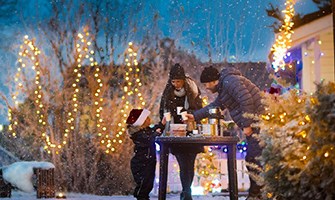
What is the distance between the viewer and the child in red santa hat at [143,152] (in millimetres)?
7207

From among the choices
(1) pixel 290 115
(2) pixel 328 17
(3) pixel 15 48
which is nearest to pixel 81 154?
(3) pixel 15 48

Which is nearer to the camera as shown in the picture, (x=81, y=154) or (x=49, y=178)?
(x=49, y=178)

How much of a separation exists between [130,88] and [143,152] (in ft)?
7.61

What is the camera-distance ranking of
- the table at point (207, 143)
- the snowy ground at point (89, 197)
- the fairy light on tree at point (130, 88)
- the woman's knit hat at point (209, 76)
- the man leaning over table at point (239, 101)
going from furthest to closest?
the fairy light on tree at point (130, 88) → the snowy ground at point (89, 197) → the woman's knit hat at point (209, 76) → the man leaning over table at point (239, 101) → the table at point (207, 143)

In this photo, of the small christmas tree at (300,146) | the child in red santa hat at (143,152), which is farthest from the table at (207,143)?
the small christmas tree at (300,146)

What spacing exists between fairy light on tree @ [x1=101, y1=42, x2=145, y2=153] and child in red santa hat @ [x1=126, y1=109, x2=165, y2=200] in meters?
1.66

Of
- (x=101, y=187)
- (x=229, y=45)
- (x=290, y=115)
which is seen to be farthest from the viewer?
(x=229, y=45)

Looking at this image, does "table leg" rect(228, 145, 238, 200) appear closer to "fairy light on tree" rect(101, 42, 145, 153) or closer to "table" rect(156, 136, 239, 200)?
"table" rect(156, 136, 239, 200)

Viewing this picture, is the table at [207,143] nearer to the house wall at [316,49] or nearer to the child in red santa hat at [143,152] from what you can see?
the child in red santa hat at [143,152]

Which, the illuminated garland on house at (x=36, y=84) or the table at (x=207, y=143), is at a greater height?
the illuminated garland on house at (x=36, y=84)

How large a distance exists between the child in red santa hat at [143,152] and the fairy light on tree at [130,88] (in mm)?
1656

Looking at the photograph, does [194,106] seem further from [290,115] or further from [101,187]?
[290,115]

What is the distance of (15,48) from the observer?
9.84 metres

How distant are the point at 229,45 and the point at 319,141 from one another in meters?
7.20
